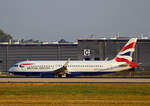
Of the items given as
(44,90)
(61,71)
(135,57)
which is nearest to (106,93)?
(44,90)

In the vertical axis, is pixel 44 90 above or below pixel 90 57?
below

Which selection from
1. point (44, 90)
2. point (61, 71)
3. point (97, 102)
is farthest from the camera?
point (61, 71)

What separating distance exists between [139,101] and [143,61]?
64.7m

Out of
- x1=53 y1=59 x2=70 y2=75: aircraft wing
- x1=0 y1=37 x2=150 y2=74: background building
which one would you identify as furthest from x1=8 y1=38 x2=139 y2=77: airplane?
x1=0 y1=37 x2=150 y2=74: background building

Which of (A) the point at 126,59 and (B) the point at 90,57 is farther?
(B) the point at 90,57

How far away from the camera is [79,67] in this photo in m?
82.4

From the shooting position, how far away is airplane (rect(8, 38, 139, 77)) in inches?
3191

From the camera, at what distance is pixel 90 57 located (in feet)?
347

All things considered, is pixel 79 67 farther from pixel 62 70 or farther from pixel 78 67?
pixel 62 70

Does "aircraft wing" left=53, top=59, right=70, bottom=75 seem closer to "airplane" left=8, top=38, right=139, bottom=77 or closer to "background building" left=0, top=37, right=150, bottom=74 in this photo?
"airplane" left=8, top=38, right=139, bottom=77

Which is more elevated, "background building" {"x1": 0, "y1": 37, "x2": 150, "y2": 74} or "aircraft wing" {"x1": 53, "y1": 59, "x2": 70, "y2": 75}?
"background building" {"x1": 0, "y1": 37, "x2": 150, "y2": 74}

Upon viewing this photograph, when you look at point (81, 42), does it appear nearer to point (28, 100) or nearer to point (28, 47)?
point (28, 47)

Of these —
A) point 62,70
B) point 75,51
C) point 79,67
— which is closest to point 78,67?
point 79,67

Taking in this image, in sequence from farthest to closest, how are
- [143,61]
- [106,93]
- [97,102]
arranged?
1. [143,61]
2. [106,93]
3. [97,102]
